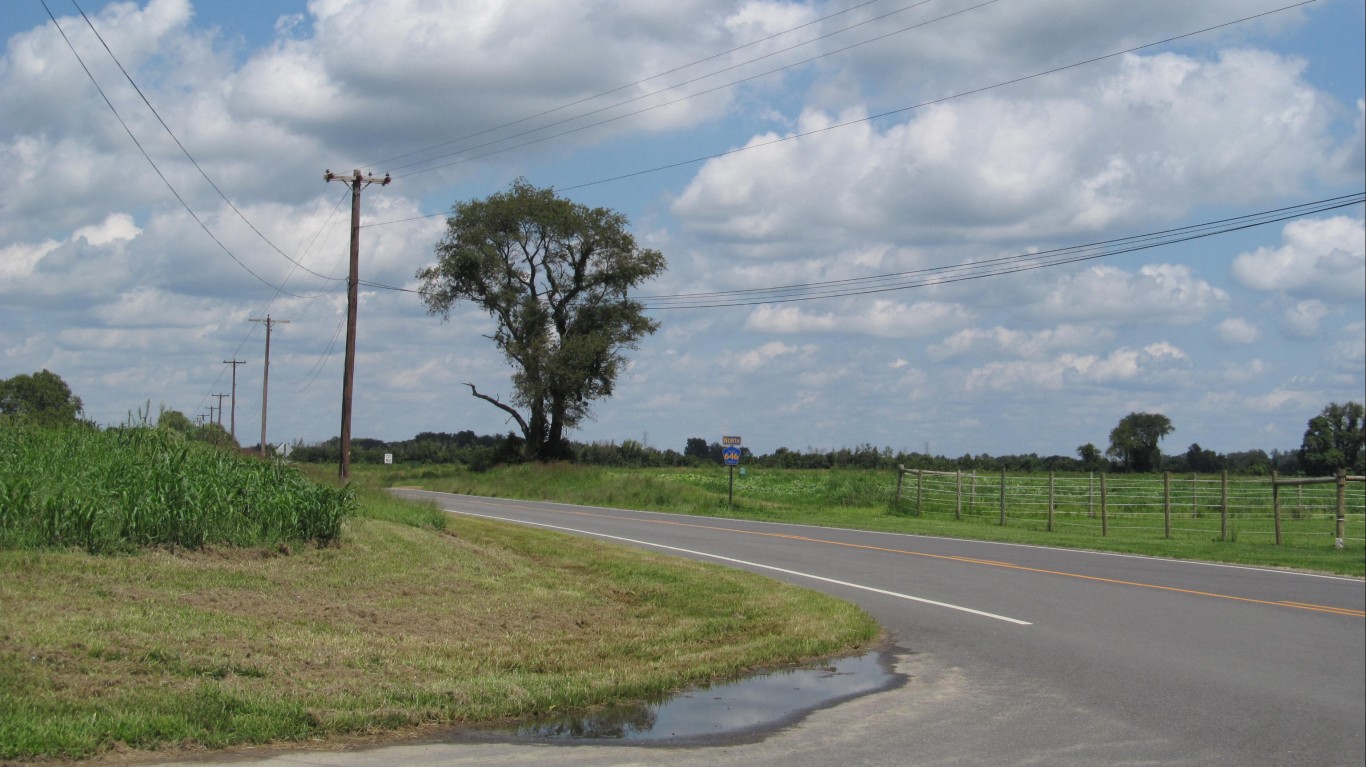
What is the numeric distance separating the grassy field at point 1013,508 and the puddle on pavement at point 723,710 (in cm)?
1197

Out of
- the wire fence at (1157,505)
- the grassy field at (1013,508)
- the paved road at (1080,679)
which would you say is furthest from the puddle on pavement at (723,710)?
the wire fence at (1157,505)

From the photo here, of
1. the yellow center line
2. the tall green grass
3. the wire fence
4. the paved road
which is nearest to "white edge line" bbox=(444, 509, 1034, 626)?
the paved road

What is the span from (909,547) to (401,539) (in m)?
11.0

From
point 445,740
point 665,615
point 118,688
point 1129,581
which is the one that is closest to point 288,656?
point 118,688

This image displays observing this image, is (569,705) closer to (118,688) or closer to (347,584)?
(118,688)

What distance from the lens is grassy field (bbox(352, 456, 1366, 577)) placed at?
23.8m

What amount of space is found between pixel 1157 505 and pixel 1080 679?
25707 millimetres

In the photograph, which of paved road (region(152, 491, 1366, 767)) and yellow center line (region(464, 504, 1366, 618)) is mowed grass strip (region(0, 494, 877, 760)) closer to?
paved road (region(152, 491, 1366, 767))

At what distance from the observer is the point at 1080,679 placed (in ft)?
31.1

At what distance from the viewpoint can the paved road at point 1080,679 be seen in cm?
725

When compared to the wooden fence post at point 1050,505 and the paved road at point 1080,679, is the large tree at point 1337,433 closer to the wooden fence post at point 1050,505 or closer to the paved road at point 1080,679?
the paved road at point 1080,679

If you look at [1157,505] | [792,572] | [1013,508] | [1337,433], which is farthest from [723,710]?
[1013,508]

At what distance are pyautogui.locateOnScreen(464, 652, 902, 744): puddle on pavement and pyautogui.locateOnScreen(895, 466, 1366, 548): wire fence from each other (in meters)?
16.6

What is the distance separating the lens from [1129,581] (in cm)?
1662
